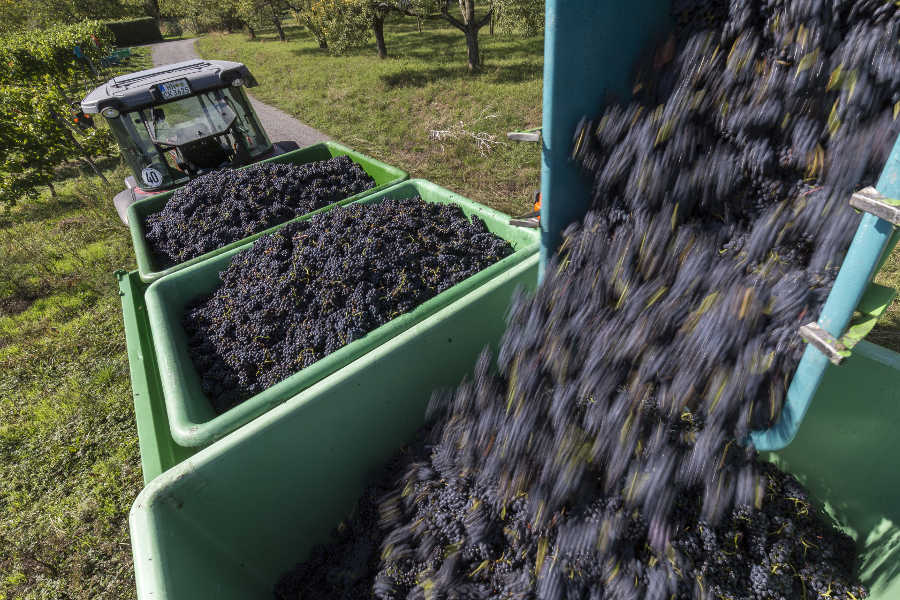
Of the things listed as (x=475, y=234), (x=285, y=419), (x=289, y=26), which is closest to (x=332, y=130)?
(x=475, y=234)

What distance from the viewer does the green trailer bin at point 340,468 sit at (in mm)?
1245

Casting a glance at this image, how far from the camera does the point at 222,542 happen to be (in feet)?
4.52

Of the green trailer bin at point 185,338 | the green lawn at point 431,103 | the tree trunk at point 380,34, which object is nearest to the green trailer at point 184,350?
the green trailer bin at point 185,338

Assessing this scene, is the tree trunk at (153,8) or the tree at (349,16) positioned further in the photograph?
the tree trunk at (153,8)

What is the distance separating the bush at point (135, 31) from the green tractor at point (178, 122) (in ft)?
99.7

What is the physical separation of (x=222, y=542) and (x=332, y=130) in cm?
731

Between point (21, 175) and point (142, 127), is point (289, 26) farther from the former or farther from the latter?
point (142, 127)

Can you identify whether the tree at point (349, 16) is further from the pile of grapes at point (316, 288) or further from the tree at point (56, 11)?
the tree at point (56, 11)

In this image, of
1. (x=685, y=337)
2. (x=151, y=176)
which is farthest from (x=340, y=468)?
(x=151, y=176)

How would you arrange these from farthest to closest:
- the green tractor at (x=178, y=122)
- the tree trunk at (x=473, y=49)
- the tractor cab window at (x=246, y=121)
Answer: the tree trunk at (x=473, y=49), the tractor cab window at (x=246, y=121), the green tractor at (x=178, y=122)

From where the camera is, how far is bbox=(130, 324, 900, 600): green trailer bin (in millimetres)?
1245

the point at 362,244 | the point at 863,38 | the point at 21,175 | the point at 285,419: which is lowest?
the point at 21,175

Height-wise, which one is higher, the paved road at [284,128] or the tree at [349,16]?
A: the tree at [349,16]

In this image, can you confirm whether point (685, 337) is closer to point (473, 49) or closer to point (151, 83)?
point (151, 83)
